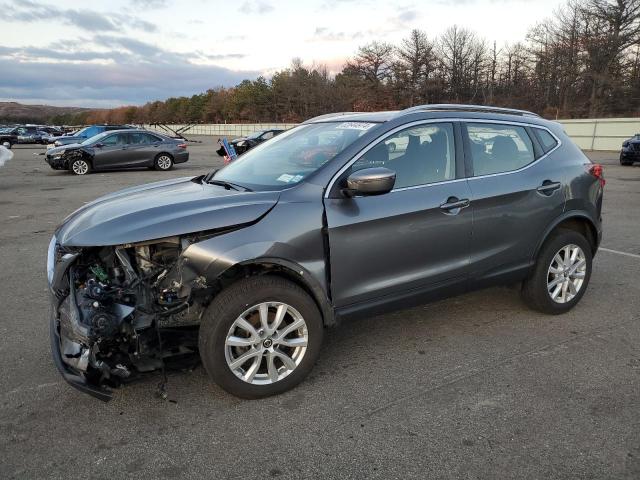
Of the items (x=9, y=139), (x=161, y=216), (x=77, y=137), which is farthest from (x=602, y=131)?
(x=9, y=139)

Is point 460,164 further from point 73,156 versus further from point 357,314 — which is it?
point 73,156

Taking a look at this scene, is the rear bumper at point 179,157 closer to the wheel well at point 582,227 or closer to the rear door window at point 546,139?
the rear door window at point 546,139

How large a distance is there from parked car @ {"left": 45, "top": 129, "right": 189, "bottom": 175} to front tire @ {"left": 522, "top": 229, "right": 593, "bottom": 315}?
16732 millimetres

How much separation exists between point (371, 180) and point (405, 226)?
1.69 ft

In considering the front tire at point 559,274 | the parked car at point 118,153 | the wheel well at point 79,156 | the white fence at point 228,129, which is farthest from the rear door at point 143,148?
the white fence at point 228,129

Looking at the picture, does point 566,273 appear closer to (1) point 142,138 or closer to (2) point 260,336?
(2) point 260,336

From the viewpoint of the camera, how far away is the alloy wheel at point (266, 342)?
307 cm

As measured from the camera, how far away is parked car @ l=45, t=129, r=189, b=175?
17562 millimetres

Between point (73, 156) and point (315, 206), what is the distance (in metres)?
16.7

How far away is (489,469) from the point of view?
2551 mm

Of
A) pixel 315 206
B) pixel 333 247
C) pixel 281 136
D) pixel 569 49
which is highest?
pixel 569 49

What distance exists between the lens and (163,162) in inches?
764

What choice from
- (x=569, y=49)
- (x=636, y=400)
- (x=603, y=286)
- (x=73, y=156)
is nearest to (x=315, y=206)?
(x=636, y=400)

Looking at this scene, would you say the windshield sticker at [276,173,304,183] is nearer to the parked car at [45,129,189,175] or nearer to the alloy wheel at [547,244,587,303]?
the alloy wheel at [547,244,587,303]
